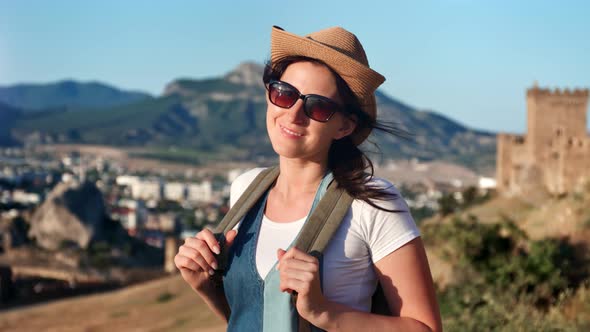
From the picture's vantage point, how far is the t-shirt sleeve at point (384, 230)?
5.88 ft

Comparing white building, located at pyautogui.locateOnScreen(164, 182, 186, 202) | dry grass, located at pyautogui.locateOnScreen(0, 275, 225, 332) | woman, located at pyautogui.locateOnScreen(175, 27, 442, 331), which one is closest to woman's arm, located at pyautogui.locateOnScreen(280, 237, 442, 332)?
woman, located at pyautogui.locateOnScreen(175, 27, 442, 331)

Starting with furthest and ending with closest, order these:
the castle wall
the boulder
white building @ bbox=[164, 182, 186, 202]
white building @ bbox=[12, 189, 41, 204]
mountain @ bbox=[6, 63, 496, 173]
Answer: mountain @ bbox=[6, 63, 496, 173], white building @ bbox=[164, 182, 186, 202], white building @ bbox=[12, 189, 41, 204], the boulder, the castle wall

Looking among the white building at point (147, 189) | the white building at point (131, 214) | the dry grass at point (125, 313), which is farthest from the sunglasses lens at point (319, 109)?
the white building at point (147, 189)

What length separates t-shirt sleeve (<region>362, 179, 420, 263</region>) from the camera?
5.88 feet

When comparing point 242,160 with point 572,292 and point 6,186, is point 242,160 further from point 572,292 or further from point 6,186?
point 572,292

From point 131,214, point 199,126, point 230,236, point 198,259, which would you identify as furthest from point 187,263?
point 199,126

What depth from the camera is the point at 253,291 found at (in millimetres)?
1902

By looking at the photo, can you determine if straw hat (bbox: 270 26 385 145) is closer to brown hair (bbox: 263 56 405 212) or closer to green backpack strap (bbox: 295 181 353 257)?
brown hair (bbox: 263 56 405 212)

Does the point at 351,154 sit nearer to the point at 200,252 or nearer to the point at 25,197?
the point at 200,252

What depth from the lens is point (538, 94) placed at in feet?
93.9

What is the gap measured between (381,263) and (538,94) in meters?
28.4

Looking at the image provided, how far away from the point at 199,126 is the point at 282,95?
518 feet

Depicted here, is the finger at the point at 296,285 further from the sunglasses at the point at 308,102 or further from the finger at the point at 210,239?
the sunglasses at the point at 308,102

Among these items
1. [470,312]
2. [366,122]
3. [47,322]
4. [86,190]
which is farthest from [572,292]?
[86,190]
